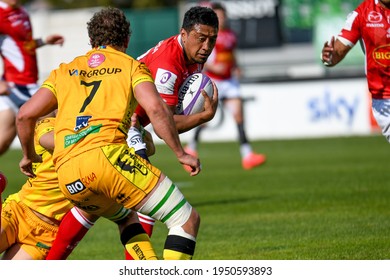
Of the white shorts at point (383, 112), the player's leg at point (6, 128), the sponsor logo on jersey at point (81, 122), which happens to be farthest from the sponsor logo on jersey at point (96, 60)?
the player's leg at point (6, 128)

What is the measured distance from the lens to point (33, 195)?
7328 millimetres

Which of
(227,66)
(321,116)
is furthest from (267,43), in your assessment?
(227,66)

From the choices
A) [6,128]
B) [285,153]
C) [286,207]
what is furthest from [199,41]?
[285,153]

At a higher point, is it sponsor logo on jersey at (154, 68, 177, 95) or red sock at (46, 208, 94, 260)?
sponsor logo on jersey at (154, 68, 177, 95)

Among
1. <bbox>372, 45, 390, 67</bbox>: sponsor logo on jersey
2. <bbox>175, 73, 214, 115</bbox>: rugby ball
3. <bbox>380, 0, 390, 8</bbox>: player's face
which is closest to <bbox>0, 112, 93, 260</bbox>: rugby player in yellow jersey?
<bbox>175, 73, 214, 115</bbox>: rugby ball

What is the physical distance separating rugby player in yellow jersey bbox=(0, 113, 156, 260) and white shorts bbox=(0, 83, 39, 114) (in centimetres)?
558

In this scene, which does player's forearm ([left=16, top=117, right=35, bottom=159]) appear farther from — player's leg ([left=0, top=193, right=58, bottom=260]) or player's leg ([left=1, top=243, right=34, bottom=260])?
player's leg ([left=1, top=243, right=34, bottom=260])

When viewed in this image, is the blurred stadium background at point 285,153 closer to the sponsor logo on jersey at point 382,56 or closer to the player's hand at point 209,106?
the sponsor logo on jersey at point 382,56

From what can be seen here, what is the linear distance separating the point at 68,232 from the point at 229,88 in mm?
11006

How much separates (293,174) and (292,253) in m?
7.26

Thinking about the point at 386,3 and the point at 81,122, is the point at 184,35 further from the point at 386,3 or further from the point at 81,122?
the point at 386,3

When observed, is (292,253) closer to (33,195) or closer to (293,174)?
(33,195)

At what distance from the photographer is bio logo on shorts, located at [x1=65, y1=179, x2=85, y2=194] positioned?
621 centimetres

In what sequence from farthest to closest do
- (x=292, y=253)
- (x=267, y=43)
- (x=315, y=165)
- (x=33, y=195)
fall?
(x=267, y=43) → (x=315, y=165) → (x=292, y=253) → (x=33, y=195)
